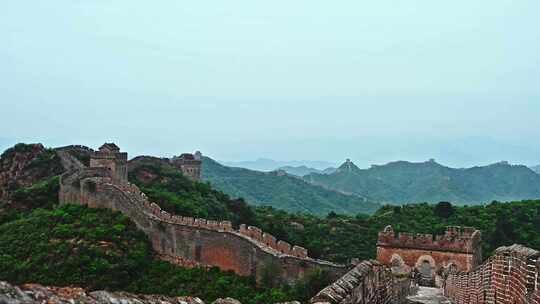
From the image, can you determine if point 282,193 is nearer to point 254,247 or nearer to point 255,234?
point 255,234

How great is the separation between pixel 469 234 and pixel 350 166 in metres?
131

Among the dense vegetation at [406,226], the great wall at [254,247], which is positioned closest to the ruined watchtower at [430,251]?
the great wall at [254,247]

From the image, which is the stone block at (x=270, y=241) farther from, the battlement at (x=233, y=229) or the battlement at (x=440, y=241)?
the battlement at (x=440, y=241)

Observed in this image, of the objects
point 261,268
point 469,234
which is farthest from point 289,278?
point 469,234

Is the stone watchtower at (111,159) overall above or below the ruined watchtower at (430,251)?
above

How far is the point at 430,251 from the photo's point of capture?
76.5ft

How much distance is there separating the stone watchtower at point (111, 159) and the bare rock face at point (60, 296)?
33.7 meters

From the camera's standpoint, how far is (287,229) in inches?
1561

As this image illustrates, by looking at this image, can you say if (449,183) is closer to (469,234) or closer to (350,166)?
(350,166)

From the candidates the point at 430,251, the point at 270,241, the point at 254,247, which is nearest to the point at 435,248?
the point at 430,251

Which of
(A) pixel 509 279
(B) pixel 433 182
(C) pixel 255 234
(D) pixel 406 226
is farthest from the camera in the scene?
(B) pixel 433 182

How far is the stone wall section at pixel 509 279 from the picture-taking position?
6078 mm

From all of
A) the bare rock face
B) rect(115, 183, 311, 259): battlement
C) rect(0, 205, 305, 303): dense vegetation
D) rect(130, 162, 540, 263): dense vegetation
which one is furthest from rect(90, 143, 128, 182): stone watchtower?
the bare rock face

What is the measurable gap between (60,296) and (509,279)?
18.1 feet
